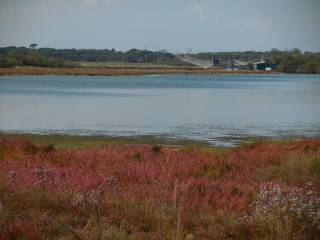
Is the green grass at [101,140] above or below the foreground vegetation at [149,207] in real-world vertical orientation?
below

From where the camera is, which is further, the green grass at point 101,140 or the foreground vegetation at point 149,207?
the green grass at point 101,140

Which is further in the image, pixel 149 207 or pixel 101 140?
pixel 101 140

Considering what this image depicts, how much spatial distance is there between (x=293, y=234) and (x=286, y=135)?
82.2ft

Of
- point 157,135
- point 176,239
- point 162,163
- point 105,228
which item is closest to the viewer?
point 176,239

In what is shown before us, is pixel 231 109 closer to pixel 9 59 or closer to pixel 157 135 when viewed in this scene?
pixel 157 135

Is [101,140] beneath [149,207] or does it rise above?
beneath

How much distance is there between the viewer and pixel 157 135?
2959 cm

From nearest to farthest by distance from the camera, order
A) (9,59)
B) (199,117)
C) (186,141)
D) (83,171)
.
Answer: (83,171)
(186,141)
(199,117)
(9,59)

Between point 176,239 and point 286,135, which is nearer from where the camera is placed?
point 176,239

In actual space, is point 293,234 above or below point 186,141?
above

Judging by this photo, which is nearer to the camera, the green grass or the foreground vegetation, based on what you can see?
the foreground vegetation

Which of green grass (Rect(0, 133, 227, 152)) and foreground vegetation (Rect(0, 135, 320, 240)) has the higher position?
foreground vegetation (Rect(0, 135, 320, 240))

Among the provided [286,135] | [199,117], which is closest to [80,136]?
[286,135]

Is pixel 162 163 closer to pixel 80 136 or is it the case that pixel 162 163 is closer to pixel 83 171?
pixel 83 171
